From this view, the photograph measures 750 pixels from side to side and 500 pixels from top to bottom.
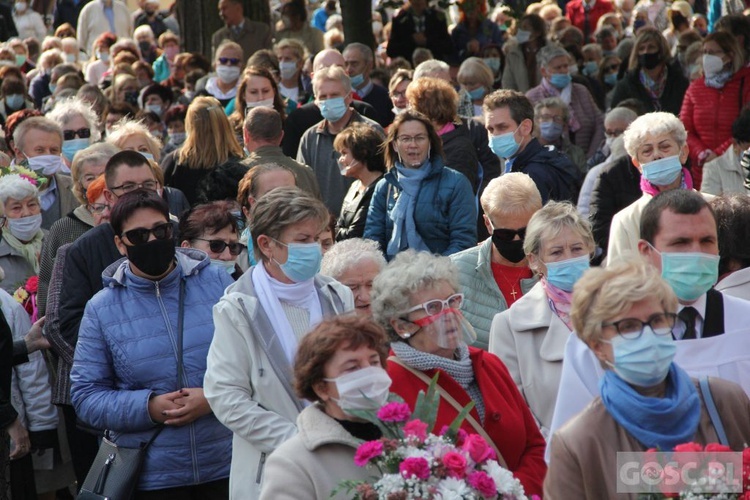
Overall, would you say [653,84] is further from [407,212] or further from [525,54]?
[407,212]

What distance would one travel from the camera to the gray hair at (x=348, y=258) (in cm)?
626

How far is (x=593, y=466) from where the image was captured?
3.83m

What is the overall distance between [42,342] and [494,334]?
2.84 metres

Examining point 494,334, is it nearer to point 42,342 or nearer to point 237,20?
point 42,342

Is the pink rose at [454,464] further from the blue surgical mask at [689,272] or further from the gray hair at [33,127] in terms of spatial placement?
the gray hair at [33,127]

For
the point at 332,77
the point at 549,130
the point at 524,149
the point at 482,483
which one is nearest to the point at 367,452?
the point at 482,483

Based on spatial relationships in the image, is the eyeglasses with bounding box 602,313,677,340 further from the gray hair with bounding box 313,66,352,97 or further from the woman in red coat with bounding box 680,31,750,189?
the woman in red coat with bounding box 680,31,750,189

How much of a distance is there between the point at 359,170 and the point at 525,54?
23.6 ft

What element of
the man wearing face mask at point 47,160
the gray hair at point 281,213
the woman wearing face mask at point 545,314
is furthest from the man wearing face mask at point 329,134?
the woman wearing face mask at point 545,314

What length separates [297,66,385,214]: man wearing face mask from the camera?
10.1 m

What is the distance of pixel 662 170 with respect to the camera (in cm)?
740

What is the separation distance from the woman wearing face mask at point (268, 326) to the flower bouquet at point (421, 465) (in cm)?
109

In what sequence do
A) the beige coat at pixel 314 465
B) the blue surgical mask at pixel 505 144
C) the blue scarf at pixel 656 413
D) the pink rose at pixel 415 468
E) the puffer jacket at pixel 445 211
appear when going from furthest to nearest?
the blue surgical mask at pixel 505 144
the puffer jacket at pixel 445 211
the beige coat at pixel 314 465
the pink rose at pixel 415 468
the blue scarf at pixel 656 413

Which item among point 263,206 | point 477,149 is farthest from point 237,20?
point 263,206
